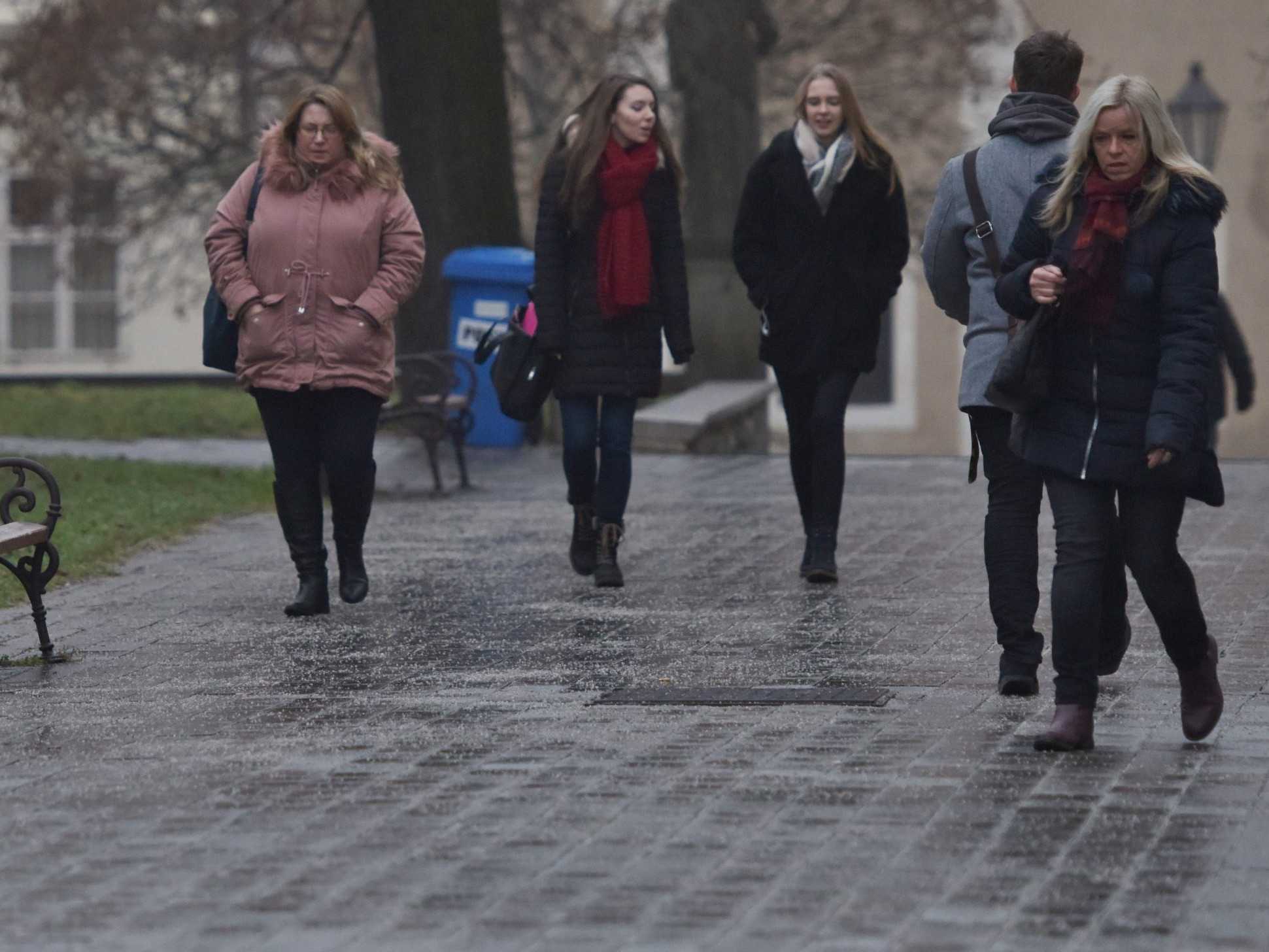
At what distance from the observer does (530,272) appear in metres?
15.3

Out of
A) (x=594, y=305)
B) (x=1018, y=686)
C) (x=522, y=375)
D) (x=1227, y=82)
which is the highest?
(x=1227, y=82)

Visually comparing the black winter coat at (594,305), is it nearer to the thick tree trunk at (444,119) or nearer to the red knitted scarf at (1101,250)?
the red knitted scarf at (1101,250)

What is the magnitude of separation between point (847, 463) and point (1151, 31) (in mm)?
14236

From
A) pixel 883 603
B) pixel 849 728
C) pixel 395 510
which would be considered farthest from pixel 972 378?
pixel 395 510

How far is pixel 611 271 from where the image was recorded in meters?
9.26

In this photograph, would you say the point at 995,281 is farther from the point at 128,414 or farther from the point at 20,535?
the point at 128,414

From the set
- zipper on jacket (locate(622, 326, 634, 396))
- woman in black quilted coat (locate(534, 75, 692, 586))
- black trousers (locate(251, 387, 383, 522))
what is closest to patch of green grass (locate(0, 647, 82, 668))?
black trousers (locate(251, 387, 383, 522))

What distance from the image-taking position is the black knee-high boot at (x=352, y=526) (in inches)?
348

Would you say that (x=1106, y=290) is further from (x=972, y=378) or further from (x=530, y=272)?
(x=530, y=272)

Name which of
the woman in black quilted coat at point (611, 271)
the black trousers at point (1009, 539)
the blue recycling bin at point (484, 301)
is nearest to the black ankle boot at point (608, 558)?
the woman in black quilted coat at point (611, 271)

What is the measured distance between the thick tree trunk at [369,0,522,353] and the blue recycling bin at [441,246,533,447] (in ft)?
1.73

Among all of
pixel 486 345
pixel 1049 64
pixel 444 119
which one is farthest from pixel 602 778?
pixel 444 119

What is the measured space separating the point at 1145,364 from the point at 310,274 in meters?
3.39

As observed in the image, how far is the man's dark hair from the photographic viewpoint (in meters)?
6.96
